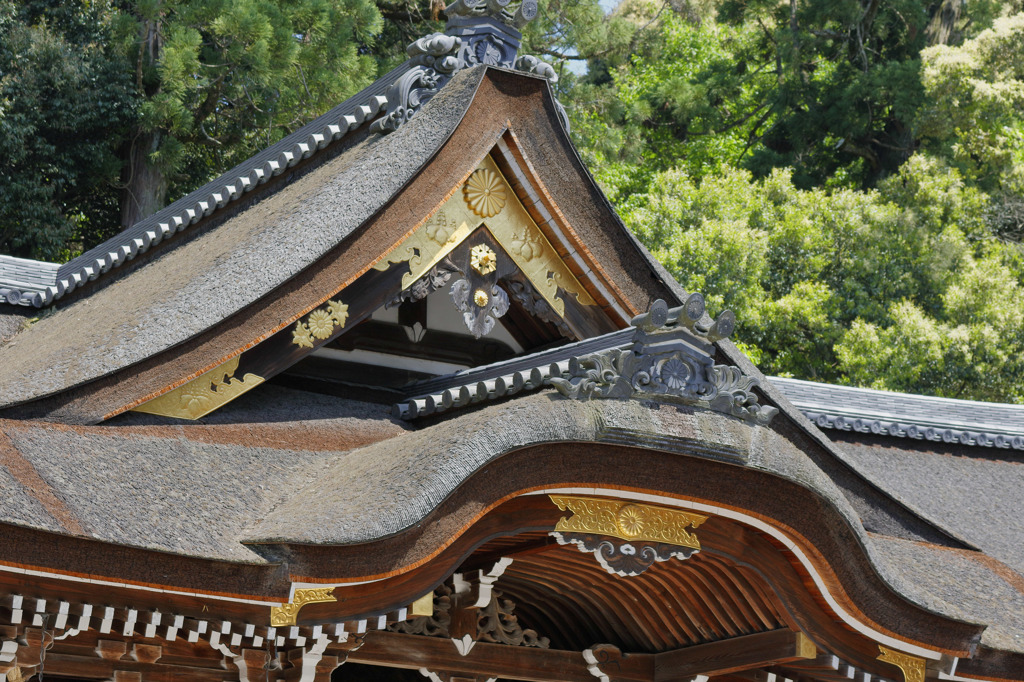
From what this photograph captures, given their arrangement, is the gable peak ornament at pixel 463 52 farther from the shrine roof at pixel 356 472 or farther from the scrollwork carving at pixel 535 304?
the shrine roof at pixel 356 472

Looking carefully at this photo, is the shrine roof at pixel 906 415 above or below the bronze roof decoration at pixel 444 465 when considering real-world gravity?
above

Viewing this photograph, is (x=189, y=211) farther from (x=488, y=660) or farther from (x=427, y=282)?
(x=488, y=660)

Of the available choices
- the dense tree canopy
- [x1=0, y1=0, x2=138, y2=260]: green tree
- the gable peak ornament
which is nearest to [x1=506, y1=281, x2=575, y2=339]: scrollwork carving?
the gable peak ornament

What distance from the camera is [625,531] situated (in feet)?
16.6

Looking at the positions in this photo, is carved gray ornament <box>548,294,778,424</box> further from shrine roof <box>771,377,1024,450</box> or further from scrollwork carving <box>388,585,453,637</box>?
shrine roof <box>771,377,1024,450</box>

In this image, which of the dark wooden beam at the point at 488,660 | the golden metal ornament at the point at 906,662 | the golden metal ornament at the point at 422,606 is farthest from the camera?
the dark wooden beam at the point at 488,660

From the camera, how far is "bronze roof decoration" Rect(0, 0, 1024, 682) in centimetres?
439

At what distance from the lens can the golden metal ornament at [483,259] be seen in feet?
19.5

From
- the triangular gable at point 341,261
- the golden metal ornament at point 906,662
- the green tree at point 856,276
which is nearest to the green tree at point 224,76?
the green tree at point 856,276

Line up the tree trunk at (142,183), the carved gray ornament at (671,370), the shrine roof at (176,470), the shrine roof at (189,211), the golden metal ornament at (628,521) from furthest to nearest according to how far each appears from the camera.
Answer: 1. the tree trunk at (142,183)
2. the shrine roof at (189,211)
3. the golden metal ornament at (628,521)
4. the carved gray ornament at (671,370)
5. the shrine roof at (176,470)

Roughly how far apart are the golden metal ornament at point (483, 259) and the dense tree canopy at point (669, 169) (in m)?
11.3

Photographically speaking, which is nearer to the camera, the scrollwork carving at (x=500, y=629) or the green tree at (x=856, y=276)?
the scrollwork carving at (x=500, y=629)

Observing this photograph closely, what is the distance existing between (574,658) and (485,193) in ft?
8.68

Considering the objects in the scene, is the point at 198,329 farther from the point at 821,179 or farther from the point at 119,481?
the point at 821,179
